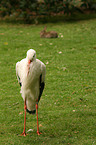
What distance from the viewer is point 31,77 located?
14.3 ft

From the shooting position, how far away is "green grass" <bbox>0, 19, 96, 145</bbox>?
4699 millimetres

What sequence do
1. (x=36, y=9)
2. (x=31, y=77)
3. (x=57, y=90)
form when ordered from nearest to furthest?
(x=31, y=77) < (x=57, y=90) < (x=36, y=9)

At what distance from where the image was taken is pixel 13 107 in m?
5.90

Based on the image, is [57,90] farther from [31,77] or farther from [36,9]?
[36,9]

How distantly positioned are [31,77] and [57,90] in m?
2.40

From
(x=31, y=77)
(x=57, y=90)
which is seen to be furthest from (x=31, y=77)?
(x=57, y=90)

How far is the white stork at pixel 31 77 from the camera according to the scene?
426 centimetres

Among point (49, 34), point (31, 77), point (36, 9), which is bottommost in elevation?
point (49, 34)

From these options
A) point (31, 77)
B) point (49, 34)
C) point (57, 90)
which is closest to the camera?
point (31, 77)

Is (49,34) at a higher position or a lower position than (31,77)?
lower

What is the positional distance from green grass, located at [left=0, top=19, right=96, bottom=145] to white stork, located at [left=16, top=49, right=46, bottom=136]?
387 millimetres

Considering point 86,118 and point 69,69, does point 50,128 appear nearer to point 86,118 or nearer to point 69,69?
point 86,118

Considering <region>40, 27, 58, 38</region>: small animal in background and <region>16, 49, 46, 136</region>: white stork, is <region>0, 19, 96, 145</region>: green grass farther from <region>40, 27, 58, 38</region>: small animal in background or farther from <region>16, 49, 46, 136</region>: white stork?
<region>16, 49, 46, 136</region>: white stork

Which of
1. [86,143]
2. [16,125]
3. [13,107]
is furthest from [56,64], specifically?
[86,143]
